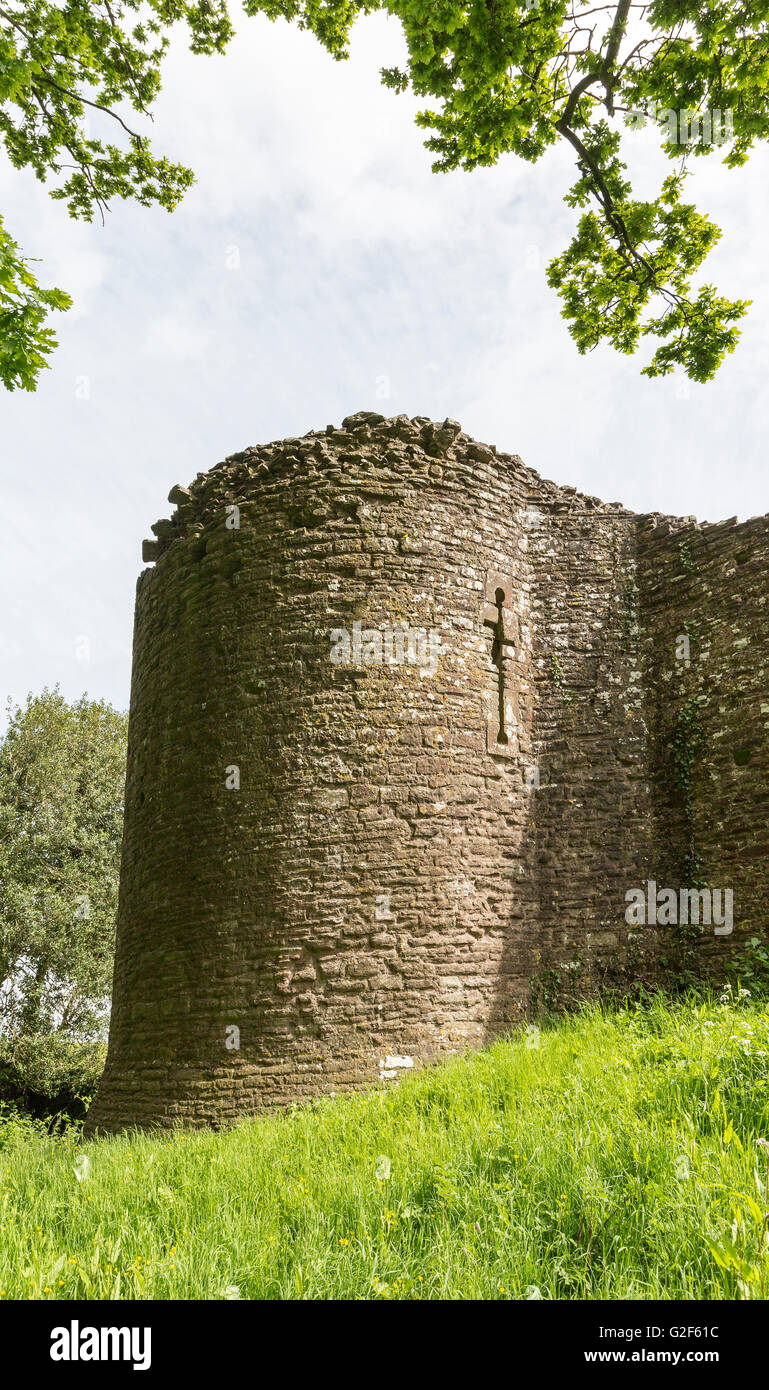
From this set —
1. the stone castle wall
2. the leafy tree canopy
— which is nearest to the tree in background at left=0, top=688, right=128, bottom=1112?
the leafy tree canopy

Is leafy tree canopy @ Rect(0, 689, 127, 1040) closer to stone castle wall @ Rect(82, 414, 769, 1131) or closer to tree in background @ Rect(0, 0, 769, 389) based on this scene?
stone castle wall @ Rect(82, 414, 769, 1131)

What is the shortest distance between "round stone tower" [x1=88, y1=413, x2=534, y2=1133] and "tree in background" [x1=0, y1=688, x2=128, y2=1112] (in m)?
12.7

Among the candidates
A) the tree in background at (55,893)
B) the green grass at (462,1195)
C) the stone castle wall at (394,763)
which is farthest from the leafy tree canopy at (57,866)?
the green grass at (462,1195)

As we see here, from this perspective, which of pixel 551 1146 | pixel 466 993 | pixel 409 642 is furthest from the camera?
pixel 409 642

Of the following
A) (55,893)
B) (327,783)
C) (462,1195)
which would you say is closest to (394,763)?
(327,783)

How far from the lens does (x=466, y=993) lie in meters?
7.52

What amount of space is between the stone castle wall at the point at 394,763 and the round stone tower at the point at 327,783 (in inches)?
1.0

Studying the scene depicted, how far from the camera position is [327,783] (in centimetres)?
766

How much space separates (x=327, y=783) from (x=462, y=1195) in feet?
13.4

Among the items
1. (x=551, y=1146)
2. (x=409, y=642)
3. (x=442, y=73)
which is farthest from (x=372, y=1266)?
(x=442, y=73)

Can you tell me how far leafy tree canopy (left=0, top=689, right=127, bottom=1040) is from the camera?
20.3 meters
